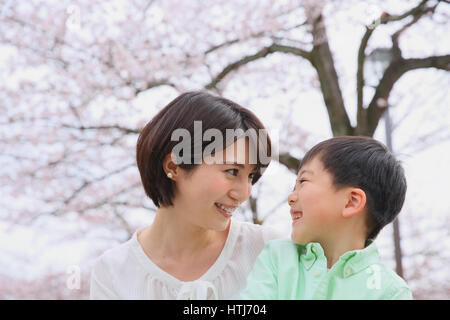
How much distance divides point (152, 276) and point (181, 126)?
1.81ft

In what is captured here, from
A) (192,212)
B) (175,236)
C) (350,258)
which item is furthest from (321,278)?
(175,236)

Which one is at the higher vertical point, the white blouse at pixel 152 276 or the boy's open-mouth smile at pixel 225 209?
the boy's open-mouth smile at pixel 225 209

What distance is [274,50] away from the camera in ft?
16.8

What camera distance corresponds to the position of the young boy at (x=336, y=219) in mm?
1582

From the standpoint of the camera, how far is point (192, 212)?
179 centimetres

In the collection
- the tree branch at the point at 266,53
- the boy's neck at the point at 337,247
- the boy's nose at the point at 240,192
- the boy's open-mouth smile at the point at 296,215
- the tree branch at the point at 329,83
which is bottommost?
the boy's neck at the point at 337,247

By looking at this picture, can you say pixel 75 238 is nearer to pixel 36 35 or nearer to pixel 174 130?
pixel 36 35

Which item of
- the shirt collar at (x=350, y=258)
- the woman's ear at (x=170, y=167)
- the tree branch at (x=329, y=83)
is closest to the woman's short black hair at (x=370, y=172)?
the shirt collar at (x=350, y=258)

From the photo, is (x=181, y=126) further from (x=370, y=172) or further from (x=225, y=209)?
(x=370, y=172)

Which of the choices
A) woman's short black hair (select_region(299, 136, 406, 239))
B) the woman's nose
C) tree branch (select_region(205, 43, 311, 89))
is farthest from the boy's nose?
tree branch (select_region(205, 43, 311, 89))

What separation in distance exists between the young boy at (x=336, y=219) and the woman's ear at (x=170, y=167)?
42 centimetres

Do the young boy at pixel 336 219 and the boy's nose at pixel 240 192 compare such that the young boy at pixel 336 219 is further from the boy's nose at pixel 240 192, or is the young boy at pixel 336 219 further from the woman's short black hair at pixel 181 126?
the woman's short black hair at pixel 181 126
